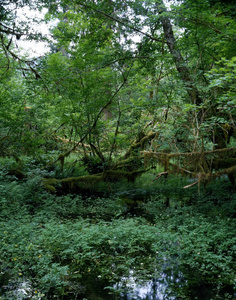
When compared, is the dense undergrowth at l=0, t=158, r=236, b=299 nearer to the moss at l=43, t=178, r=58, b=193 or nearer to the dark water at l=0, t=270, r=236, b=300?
the dark water at l=0, t=270, r=236, b=300

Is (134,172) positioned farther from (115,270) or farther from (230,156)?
(115,270)

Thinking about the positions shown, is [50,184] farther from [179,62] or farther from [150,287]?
[150,287]

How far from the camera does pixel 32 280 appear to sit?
4.62 m

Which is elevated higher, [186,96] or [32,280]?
[186,96]

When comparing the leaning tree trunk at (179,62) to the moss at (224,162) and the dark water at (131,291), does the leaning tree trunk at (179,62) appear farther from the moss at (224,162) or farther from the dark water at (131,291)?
the dark water at (131,291)

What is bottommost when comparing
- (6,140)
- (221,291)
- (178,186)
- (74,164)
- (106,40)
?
(221,291)

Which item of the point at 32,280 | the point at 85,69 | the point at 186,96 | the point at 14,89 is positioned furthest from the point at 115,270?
the point at 14,89

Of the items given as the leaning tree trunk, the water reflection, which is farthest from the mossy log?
the water reflection

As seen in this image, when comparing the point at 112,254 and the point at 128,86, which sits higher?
the point at 128,86

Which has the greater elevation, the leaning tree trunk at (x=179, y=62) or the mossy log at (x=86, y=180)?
the leaning tree trunk at (x=179, y=62)

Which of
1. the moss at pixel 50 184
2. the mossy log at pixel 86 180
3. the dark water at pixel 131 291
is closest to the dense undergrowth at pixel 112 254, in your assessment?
the dark water at pixel 131 291

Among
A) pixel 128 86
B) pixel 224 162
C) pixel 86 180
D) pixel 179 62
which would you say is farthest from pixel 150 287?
pixel 128 86

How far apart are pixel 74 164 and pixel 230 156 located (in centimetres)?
701

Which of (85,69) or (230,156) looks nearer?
(230,156)
